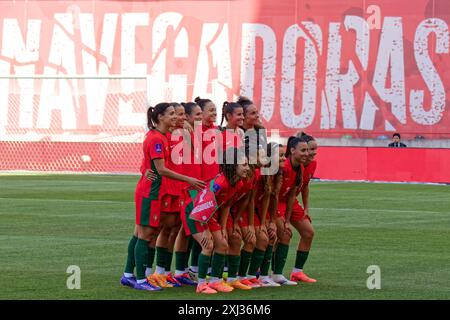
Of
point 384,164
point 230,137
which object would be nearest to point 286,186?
point 230,137

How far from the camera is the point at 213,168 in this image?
12.6 m

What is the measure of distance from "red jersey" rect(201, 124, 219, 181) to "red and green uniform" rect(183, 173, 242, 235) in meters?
0.45

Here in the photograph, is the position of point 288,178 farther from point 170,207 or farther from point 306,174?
point 170,207

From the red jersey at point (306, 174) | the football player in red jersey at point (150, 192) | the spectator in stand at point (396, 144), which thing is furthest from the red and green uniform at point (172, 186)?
the spectator in stand at point (396, 144)

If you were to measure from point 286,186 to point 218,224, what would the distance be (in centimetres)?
119

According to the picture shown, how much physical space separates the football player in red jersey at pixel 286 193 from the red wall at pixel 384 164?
19805 millimetres

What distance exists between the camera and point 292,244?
55.8 feet

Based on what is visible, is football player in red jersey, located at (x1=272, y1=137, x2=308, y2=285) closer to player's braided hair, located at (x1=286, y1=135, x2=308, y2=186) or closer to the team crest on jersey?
player's braided hair, located at (x1=286, y1=135, x2=308, y2=186)

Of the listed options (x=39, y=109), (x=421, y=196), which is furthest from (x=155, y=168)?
(x=39, y=109)

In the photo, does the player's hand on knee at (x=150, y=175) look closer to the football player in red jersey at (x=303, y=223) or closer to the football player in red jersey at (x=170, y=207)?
the football player in red jersey at (x=170, y=207)

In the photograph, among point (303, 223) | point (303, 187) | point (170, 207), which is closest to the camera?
point (170, 207)

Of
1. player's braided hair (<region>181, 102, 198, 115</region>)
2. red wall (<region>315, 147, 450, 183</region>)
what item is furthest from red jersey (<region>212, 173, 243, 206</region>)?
red wall (<region>315, 147, 450, 183</region>)

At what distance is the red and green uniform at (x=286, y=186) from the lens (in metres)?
12.8

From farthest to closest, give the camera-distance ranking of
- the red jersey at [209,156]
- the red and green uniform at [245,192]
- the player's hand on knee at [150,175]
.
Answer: the red jersey at [209,156] → the player's hand on knee at [150,175] → the red and green uniform at [245,192]
